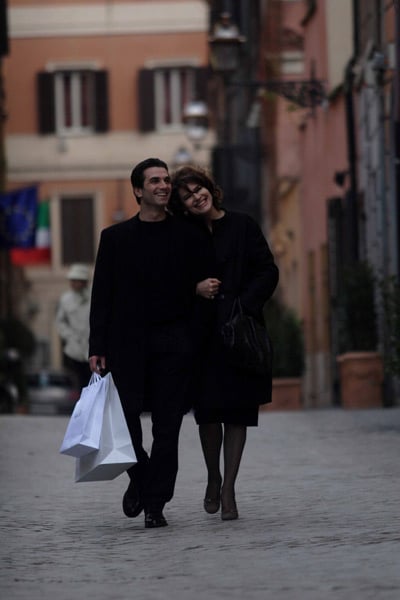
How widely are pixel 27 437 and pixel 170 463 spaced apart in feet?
26.4

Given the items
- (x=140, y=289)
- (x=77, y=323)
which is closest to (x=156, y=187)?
(x=140, y=289)

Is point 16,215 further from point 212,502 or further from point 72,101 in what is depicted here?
point 212,502

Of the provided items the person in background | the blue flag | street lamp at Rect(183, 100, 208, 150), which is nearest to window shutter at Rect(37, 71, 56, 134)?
the blue flag

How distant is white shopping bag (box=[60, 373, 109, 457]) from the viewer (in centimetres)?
981

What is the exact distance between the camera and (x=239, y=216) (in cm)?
1014

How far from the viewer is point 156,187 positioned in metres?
9.88

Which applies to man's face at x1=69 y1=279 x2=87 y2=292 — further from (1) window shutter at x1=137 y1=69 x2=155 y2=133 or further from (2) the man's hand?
(1) window shutter at x1=137 y1=69 x2=155 y2=133

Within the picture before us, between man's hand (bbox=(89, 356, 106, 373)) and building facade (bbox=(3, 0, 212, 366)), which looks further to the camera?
building facade (bbox=(3, 0, 212, 366))

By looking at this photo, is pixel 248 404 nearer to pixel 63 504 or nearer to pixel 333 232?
pixel 63 504

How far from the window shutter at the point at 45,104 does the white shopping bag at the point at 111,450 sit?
150 feet

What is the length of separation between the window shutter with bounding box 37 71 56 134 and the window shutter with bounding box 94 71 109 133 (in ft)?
3.87

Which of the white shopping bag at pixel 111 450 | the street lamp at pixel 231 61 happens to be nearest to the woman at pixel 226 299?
the white shopping bag at pixel 111 450

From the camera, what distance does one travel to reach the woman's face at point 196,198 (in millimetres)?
9961

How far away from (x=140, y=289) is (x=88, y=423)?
69 centimetres
